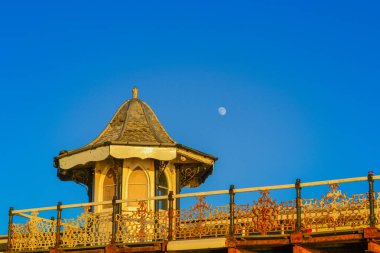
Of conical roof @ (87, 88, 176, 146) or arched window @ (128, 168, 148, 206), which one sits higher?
conical roof @ (87, 88, 176, 146)

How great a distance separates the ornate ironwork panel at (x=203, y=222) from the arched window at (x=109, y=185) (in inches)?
184

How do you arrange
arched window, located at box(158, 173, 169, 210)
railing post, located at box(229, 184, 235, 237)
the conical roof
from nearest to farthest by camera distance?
railing post, located at box(229, 184, 235, 237)
the conical roof
arched window, located at box(158, 173, 169, 210)

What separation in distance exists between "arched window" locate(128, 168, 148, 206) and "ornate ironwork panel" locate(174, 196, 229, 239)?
12.8 feet

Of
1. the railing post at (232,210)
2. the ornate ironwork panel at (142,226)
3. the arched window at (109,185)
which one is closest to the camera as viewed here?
the railing post at (232,210)

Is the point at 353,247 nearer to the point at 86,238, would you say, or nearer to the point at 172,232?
the point at 172,232

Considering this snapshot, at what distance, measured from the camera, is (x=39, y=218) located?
1067 inches

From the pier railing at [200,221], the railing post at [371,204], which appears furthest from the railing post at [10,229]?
the railing post at [371,204]

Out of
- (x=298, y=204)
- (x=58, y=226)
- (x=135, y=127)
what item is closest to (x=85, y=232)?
(x=58, y=226)

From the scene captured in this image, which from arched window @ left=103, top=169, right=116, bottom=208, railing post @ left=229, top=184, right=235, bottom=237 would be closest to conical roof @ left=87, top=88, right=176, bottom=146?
arched window @ left=103, top=169, right=116, bottom=208

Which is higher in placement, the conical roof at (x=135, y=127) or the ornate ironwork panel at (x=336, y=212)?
the conical roof at (x=135, y=127)

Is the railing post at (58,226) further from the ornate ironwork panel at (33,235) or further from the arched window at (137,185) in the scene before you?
the arched window at (137,185)

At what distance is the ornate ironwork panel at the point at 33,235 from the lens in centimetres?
2609

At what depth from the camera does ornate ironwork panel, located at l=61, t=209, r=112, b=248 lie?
1005 inches

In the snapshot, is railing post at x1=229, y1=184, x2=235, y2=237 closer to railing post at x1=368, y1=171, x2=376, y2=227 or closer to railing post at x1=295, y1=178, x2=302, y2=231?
railing post at x1=295, y1=178, x2=302, y2=231
